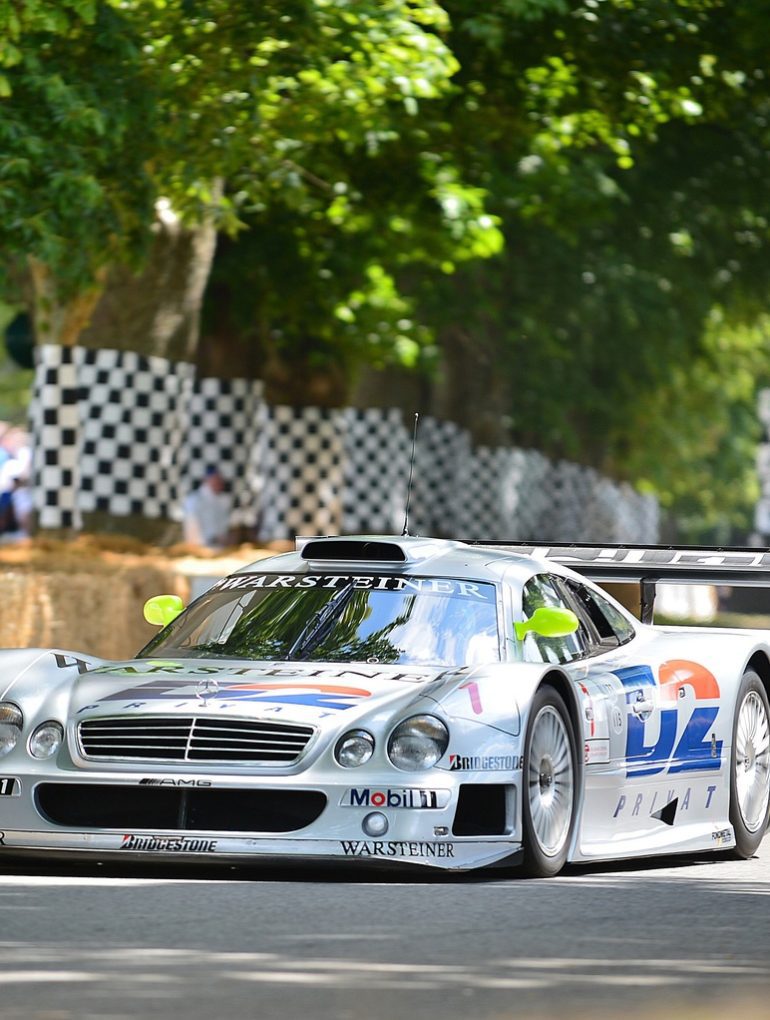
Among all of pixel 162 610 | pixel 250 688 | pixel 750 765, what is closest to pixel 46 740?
pixel 250 688

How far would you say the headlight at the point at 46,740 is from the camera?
8.33 metres

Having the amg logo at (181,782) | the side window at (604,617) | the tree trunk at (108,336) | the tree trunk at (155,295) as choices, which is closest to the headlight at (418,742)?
the amg logo at (181,782)

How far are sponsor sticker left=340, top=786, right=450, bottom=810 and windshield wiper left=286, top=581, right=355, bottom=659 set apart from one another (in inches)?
42.0

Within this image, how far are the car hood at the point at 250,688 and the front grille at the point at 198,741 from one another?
0.13 ft

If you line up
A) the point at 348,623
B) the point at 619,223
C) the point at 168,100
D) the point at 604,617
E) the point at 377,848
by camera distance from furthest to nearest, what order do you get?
1. the point at 619,223
2. the point at 168,100
3. the point at 604,617
4. the point at 348,623
5. the point at 377,848

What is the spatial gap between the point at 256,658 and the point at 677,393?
2941cm

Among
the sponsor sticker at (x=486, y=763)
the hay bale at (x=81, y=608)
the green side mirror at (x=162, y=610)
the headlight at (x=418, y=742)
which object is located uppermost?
the headlight at (x=418, y=742)

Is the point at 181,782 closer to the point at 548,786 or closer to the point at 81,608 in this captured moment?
the point at 548,786

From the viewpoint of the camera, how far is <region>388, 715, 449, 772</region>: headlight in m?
8.12

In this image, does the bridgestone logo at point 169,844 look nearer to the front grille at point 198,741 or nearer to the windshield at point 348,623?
the front grille at point 198,741

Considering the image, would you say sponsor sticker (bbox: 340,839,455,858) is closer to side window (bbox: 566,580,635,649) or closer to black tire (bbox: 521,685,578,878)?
black tire (bbox: 521,685,578,878)

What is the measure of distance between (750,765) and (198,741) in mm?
3352

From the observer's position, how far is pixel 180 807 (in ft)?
26.7

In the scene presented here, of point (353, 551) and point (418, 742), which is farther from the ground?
point (418, 742)
